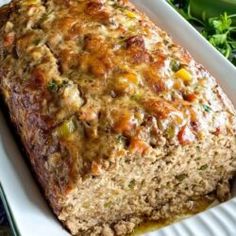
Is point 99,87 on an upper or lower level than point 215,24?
upper

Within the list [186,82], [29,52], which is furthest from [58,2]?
[186,82]

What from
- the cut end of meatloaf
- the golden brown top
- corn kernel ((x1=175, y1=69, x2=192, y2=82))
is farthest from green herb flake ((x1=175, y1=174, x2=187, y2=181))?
corn kernel ((x1=175, y1=69, x2=192, y2=82))

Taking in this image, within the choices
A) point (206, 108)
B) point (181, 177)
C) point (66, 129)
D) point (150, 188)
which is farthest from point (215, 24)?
point (66, 129)

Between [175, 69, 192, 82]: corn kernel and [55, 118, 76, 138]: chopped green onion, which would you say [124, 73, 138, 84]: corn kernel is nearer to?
[175, 69, 192, 82]: corn kernel

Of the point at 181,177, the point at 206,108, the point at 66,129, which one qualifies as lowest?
the point at 181,177

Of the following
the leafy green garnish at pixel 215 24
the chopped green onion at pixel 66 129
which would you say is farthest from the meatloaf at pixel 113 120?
the leafy green garnish at pixel 215 24

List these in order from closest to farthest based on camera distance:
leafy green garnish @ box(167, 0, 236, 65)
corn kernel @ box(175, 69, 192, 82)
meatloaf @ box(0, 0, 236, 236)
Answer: meatloaf @ box(0, 0, 236, 236) < corn kernel @ box(175, 69, 192, 82) < leafy green garnish @ box(167, 0, 236, 65)

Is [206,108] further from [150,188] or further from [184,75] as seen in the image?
[150,188]

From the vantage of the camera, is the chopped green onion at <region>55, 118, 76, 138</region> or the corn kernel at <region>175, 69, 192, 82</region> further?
the corn kernel at <region>175, 69, 192, 82</region>

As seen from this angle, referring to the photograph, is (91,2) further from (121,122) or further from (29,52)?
(121,122)
